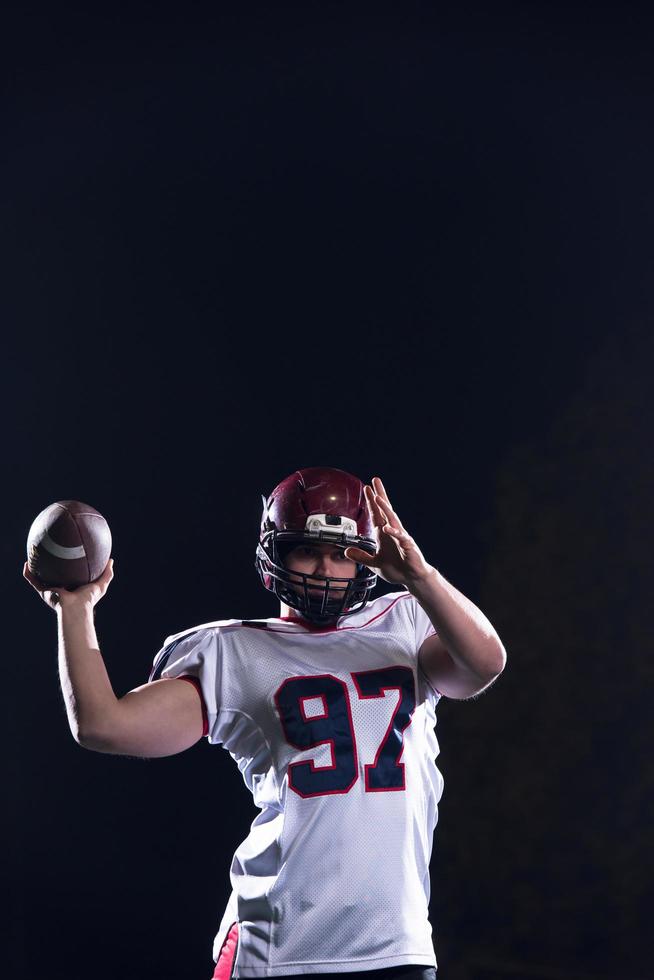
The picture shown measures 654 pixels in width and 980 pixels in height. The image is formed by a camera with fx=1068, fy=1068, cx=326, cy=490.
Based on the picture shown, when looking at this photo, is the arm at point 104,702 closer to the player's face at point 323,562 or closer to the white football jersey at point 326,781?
the white football jersey at point 326,781

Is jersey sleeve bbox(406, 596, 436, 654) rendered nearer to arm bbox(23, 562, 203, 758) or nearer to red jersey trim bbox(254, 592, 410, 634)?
red jersey trim bbox(254, 592, 410, 634)

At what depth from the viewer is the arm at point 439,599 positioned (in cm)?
161

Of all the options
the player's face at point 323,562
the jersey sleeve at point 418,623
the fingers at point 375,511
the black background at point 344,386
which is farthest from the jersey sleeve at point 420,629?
the black background at point 344,386

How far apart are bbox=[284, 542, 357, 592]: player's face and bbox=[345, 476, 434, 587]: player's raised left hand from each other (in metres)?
0.16

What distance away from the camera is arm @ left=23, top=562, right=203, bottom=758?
1.57 meters

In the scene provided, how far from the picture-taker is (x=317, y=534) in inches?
71.6

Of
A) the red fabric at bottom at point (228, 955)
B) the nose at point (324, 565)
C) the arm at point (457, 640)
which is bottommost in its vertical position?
the red fabric at bottom at point (228, 955)

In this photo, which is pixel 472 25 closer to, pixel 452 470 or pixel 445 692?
pixel 452 470

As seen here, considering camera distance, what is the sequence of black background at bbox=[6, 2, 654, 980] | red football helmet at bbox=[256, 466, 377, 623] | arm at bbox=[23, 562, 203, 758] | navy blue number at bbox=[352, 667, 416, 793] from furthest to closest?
1. black background at bbox=[6, 2, 654, 980]
2. red football helmet at bbox=[256, 466, 377, 623]
3. navy blue number at bbox=[352, 667, 416, 793]
4. arm at bbox=[23, 562, 203, 758]

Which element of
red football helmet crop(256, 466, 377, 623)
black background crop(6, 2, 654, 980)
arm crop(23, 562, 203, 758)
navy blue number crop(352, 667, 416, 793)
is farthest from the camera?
black background crop(6, 2, 654, 980)

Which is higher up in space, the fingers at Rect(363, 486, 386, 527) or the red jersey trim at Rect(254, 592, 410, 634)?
the fingers at Rect(363, 486, 386, 527)

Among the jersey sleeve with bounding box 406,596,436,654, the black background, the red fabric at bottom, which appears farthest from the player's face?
the black background

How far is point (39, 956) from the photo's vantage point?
3.19 metres

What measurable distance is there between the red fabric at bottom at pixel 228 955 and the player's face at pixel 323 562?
0.58 meters
